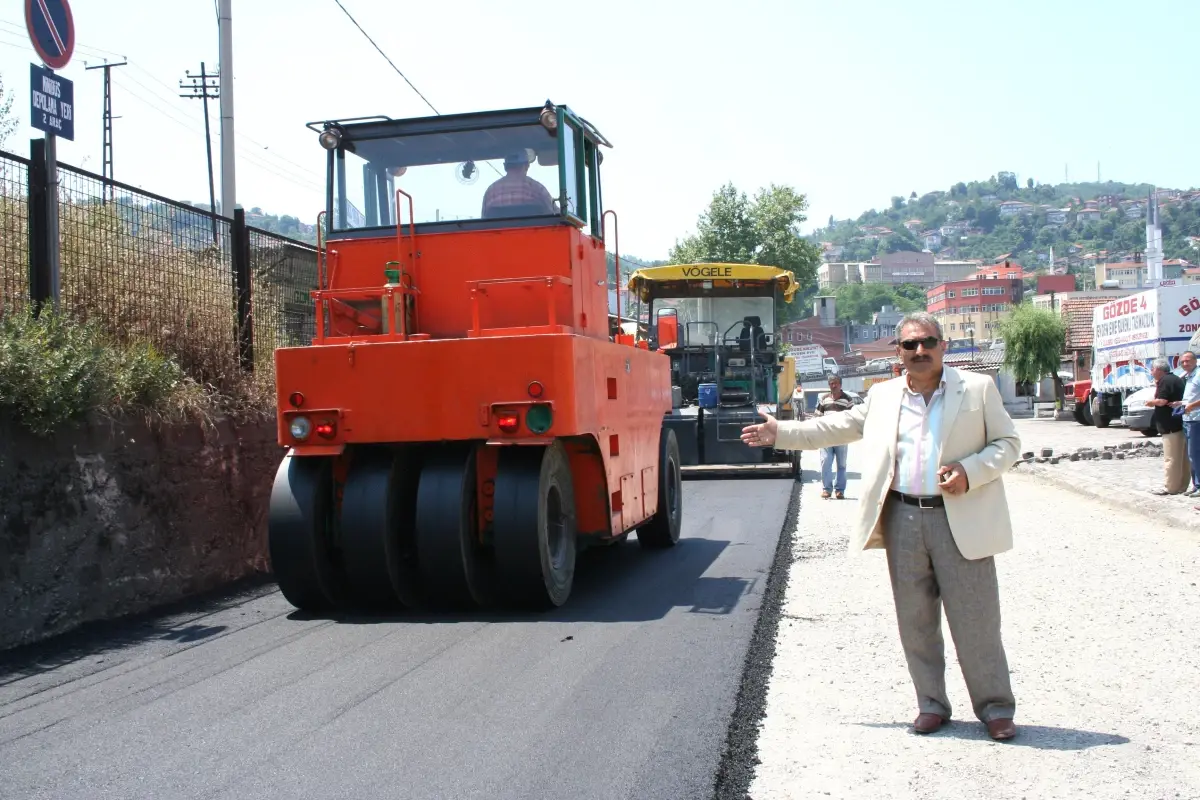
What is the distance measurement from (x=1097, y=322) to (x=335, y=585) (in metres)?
31.7

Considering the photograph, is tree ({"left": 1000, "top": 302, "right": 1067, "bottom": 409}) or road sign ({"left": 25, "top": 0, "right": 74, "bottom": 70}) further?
tree ({"left": 1000, "top": 302, "right": 1067, "bottom": 409})

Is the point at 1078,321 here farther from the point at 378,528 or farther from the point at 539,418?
the point at 378,528

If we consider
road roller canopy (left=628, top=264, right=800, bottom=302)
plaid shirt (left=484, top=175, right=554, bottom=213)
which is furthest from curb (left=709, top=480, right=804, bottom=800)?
road roller canopy (left=628, top=264, right=800, bottom=302)

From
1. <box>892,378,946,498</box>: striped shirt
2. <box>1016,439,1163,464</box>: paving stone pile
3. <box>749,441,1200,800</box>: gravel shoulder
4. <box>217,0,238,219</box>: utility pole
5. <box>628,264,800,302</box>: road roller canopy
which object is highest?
<box>217,0,238,219</box>: utility pole

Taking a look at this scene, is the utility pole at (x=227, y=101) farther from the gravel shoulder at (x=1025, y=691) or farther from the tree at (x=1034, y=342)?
the tree at (x=1034, y=342)

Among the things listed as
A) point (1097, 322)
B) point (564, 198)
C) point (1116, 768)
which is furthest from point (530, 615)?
point (1097, 322)

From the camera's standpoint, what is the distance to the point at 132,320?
9750 mm

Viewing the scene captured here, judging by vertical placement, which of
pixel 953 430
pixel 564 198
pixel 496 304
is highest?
pixel 564 198

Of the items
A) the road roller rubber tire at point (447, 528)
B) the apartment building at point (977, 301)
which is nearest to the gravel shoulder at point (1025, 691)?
the road roller rubber tire at point (447, 528)

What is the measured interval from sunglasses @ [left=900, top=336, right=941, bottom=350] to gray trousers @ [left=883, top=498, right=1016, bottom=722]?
69 centimetres

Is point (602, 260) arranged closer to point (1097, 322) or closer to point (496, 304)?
point (496, 304)

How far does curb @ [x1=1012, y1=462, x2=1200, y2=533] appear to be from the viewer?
12.1 metres

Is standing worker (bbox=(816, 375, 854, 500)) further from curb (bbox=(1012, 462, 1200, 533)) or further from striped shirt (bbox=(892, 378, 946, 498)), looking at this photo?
striped shirt (bbox=(892, 378, 946, 498))

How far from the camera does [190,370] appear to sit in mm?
10211
